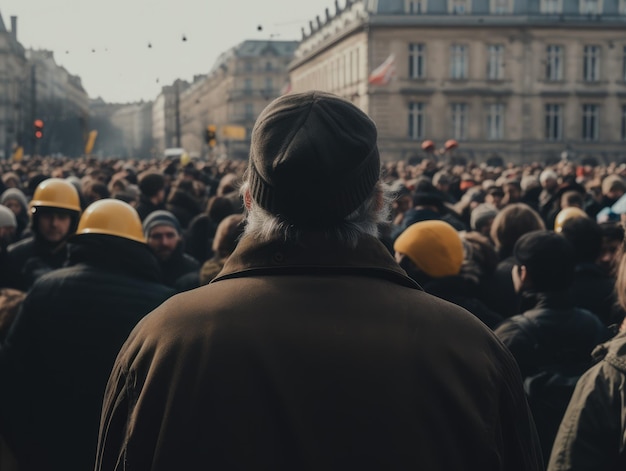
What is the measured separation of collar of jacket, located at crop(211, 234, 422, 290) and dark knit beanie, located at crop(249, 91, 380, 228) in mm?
57

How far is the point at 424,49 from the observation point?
5872 cm

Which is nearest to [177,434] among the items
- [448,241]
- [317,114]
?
→ [317,114]

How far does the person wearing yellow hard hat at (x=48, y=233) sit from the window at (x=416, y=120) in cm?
5181

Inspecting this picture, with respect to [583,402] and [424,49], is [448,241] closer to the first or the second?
[583,402]

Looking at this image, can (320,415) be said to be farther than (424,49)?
No

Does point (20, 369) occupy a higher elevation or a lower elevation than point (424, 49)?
lower

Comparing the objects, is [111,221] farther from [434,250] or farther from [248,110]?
[248,110]

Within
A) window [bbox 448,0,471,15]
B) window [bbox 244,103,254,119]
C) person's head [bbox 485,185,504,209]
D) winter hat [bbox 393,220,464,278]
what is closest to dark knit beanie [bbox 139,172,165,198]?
person's head [bbox 485,185,504,209]

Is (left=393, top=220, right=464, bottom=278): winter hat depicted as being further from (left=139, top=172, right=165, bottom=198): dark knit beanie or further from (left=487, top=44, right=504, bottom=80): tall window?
(left=487, top=44, right=504, bottom=80): tall window

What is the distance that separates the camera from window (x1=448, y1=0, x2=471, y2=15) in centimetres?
5938

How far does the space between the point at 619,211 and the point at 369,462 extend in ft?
23.9

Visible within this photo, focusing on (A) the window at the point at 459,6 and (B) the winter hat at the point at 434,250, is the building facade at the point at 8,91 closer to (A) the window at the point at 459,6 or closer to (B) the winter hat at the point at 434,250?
(A) the window at the point at 459,6

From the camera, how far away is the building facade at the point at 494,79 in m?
58.2

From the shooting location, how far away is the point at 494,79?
58500 millimetres
